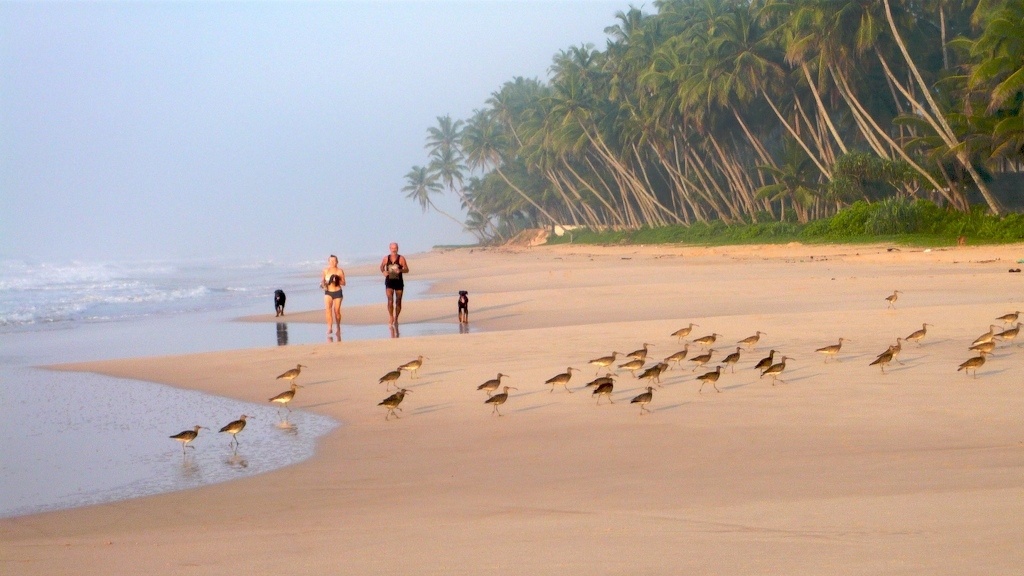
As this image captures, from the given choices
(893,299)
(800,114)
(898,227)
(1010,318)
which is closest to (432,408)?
(1010,318)

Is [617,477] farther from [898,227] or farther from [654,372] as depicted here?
[898,227]

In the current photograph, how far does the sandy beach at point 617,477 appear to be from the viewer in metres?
4.52

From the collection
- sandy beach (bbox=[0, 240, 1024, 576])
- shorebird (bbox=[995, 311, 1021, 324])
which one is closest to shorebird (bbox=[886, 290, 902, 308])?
sandy beach (bbox=[0, 240, 1024, 576])

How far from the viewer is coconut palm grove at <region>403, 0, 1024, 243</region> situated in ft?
110

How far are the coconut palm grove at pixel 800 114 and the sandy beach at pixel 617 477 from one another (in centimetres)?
2204

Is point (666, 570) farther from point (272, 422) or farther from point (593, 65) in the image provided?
point (593, 65)

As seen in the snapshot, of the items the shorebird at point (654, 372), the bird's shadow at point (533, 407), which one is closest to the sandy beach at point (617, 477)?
the bird's shadow at point (533, 407)

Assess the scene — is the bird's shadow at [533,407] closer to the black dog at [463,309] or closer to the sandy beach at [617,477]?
the sandy beach at [617,477]

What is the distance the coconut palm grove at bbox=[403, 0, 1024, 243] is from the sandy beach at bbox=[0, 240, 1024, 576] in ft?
72.3

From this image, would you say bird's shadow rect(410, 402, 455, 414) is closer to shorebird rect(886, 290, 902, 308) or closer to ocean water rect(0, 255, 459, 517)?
ocean water rect(0, 255, 459, 517)

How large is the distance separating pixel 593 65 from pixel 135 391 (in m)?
67.0

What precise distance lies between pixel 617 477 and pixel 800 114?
49147mm

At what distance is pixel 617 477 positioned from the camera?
20.0ft

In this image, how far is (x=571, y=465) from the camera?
21.4ft
